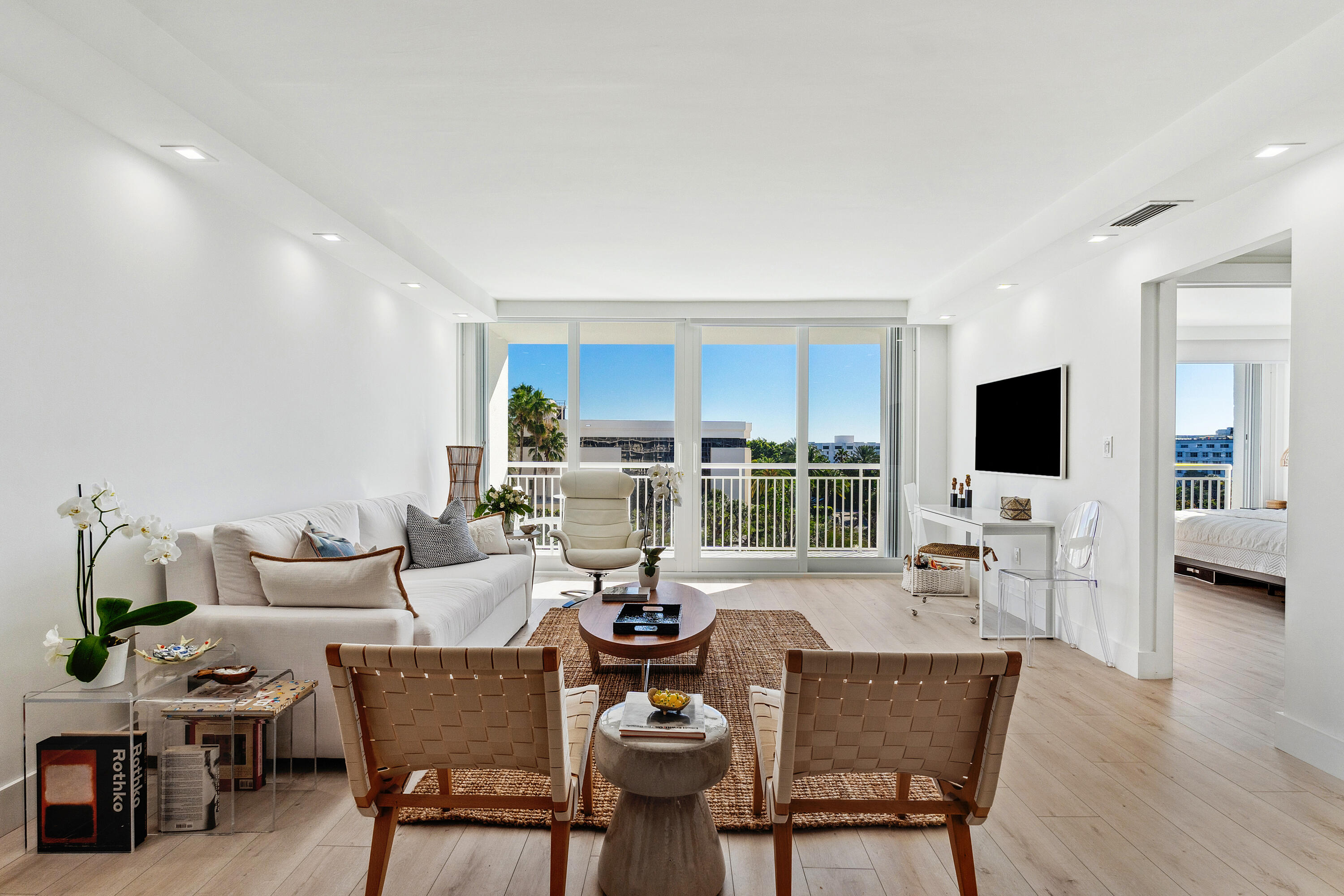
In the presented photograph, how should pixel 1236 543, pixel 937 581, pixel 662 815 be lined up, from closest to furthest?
pixel 662 815, pixel 937 581, pixel 1236 543

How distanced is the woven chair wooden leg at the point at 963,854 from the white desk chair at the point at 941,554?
10.2 ft

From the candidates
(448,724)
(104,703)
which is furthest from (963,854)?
(104,703)

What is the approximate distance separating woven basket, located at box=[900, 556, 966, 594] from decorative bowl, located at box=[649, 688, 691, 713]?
4182mm

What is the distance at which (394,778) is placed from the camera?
1894mm

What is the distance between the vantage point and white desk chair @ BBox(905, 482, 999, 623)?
5258 mm

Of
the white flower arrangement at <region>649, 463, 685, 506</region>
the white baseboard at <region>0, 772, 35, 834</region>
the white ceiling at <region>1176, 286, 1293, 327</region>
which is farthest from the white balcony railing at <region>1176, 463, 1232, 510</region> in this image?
the white baseboard at <region>0, 772, 35, 834</region>

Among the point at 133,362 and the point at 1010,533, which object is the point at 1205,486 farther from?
the point at 133,362

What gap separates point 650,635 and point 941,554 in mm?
2974

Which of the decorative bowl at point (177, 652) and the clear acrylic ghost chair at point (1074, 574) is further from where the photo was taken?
the clear acrylic ghost chair at point (1074, 574)

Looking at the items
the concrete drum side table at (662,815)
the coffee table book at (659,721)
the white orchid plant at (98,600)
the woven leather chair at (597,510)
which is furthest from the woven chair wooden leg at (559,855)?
the woven leather chair at (597,510)

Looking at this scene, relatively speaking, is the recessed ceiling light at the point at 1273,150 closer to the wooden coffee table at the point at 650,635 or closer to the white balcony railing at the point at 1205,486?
the wooden coffee table at the point at 650,635

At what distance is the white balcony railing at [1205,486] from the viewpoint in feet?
25.2

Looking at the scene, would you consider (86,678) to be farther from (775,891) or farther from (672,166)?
(672,166)

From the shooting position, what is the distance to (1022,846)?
223cm
